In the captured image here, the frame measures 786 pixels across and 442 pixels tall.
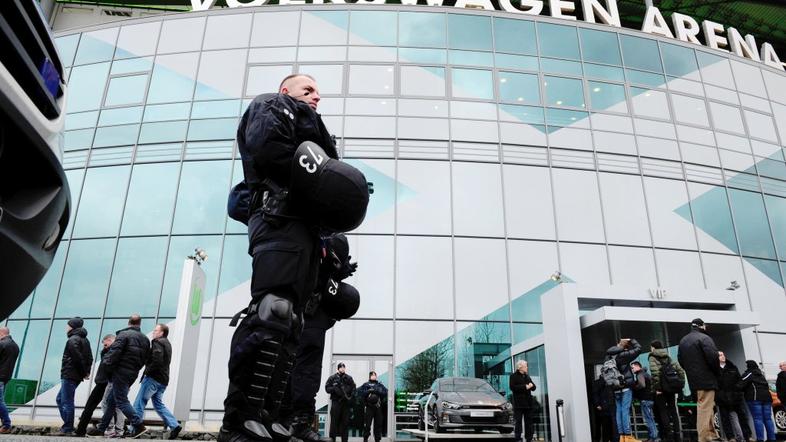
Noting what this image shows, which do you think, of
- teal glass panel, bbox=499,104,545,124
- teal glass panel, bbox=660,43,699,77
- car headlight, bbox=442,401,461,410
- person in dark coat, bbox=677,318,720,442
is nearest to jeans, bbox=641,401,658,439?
person in dark coat, bbox=677,318,720,442

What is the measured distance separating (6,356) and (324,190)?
8.16 meters

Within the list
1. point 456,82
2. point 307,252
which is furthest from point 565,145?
point 307,252

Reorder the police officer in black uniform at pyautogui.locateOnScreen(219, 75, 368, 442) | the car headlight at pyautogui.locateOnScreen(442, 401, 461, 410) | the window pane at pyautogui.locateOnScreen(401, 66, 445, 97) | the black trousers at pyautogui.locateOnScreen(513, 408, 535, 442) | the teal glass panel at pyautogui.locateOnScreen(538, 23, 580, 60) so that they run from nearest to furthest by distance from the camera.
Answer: the police officer in black uniform at pyautogui.locateOnScreen(219, 75, 368, 442) < the black trousers at pyautogui.locateOnScreen(513, 408, 535, 442) < the car headlight at pyautogui.locateOnScreen(442, 401, 461, 410) < the window pane at pyautogui.locateOnScreen(401, 66, 445, 97) < the teal glass panel at pyautogui.locateOnScreen(538, 23, 580, 60)

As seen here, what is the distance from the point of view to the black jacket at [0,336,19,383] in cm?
766

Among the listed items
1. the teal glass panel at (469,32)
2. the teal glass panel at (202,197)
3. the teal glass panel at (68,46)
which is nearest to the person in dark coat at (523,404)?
the teal glass panel at (202,197)

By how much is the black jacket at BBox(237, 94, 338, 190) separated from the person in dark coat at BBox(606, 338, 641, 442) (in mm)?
7876

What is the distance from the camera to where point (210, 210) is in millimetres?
16562

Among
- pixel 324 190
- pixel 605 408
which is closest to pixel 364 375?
pixel 605 408

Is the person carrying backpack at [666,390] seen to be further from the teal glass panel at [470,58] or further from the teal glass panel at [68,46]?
the teal glass panel at [68,46]

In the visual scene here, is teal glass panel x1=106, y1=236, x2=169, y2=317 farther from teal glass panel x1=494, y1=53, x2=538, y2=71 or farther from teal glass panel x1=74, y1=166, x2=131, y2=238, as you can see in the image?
teal glass panel x1=494, y1=53, x2=538, y2=71

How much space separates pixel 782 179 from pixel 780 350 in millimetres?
6856

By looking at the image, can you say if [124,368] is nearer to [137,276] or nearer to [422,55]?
[137,276]

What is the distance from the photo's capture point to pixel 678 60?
64.9 feet

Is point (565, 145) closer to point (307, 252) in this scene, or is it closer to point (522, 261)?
point (522, 261)
